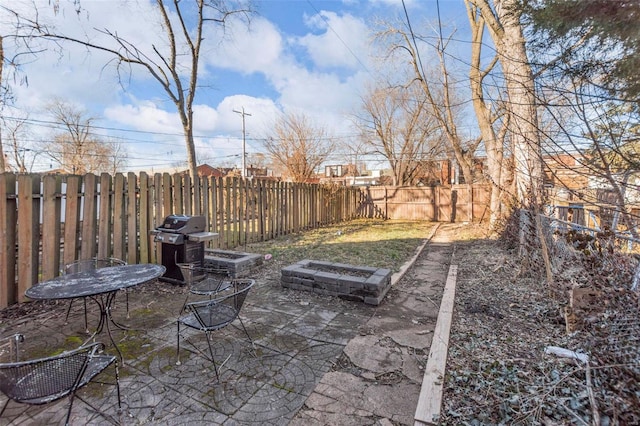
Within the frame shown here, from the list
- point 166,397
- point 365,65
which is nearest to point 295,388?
point 166,397

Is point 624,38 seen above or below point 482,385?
above

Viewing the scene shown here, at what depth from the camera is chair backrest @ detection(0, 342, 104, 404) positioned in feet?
4.73

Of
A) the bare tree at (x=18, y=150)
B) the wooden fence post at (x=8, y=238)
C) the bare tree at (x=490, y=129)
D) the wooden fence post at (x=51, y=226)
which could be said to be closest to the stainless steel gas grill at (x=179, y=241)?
the wooden fence post at (x=51, y=226)

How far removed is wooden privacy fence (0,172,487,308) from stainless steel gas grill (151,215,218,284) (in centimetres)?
55

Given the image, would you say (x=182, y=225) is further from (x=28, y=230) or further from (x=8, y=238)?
(x=8, y=238)

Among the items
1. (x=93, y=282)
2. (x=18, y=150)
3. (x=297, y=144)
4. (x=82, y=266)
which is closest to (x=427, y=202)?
(x=297, y=144)

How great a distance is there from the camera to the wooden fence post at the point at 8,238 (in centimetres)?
343

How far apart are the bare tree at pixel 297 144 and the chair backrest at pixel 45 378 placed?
1665 cm

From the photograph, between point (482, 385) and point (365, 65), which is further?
point (365, 65)

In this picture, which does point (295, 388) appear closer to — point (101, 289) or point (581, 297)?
point (101, 289)

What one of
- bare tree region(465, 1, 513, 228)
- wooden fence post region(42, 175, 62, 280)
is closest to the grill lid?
wooden fence post region(42, 175, 62, 280)

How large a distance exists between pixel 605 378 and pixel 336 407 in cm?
159

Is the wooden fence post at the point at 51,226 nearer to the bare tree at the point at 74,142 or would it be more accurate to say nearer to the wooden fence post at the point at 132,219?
the wooden fence post at the point at 132,219

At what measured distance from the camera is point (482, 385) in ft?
6.93
